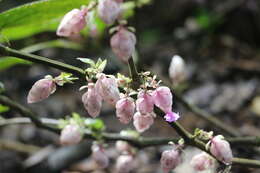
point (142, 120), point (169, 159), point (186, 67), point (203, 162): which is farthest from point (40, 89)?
point (186, 67)

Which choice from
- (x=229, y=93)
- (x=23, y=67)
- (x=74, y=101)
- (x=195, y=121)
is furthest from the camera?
(x=23, y=67)

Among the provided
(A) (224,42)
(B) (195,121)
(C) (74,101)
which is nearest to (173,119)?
(B) (195,121)

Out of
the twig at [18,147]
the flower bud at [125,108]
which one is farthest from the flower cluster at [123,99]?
the twig at [18,147]

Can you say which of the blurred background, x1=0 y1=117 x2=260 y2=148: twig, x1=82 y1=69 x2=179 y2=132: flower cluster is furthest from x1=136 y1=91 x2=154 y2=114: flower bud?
the blurred background

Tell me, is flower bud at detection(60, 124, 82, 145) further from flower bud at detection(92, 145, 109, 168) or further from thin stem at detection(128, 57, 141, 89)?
thin stem at detection(128, 57, 141, 89)

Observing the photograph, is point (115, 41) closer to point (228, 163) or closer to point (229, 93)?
point (228, 163)

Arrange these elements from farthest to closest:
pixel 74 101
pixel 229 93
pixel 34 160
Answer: pixel 74 101
pixel 229 93
pixel 34 160

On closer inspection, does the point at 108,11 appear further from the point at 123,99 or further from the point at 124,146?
the point at 124,146
